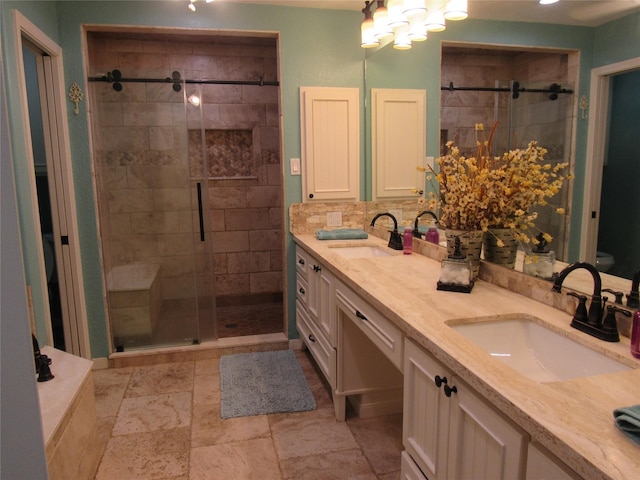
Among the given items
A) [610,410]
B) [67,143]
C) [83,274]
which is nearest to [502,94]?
[610,410]

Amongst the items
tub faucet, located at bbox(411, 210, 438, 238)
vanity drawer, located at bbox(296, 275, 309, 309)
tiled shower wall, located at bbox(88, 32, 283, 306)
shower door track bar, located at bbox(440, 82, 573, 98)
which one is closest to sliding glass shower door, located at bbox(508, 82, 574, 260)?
shower door track bar, located at bbox(440, 82, 573, 98)

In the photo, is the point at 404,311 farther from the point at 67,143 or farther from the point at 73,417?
the point at 67,143

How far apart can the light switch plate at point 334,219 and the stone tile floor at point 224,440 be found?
3.71 ft

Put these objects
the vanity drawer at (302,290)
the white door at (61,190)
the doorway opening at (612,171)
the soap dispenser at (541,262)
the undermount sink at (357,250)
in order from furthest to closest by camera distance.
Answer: the vanity drawer at (302,290), the undermount sink at (357,250), the white door at (61,190), the soap dispenser at (541,262), the doorway opening at (612,171)

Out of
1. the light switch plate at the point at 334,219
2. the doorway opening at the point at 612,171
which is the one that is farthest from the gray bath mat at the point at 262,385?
the doorway opening at the point at 612,171

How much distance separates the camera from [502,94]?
6.33 ft

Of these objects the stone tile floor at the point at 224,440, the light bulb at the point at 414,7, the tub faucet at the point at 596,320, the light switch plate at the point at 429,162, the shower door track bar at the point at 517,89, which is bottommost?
the stone tile floor at the point at 224,440

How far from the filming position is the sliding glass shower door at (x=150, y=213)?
3.08 metres

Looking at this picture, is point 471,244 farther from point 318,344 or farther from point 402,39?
point 402,39

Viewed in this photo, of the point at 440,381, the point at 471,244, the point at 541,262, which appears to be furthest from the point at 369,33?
the point at 440,381

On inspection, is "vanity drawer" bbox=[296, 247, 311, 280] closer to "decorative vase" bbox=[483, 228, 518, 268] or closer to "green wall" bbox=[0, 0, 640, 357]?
"green wall" bbox=[0, 0, 640, 357]

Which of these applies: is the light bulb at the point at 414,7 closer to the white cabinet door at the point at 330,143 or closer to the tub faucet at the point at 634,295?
the white cabinet door at the point at 330,143

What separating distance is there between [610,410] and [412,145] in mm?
2034

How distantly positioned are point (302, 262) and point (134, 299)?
1.25 m
